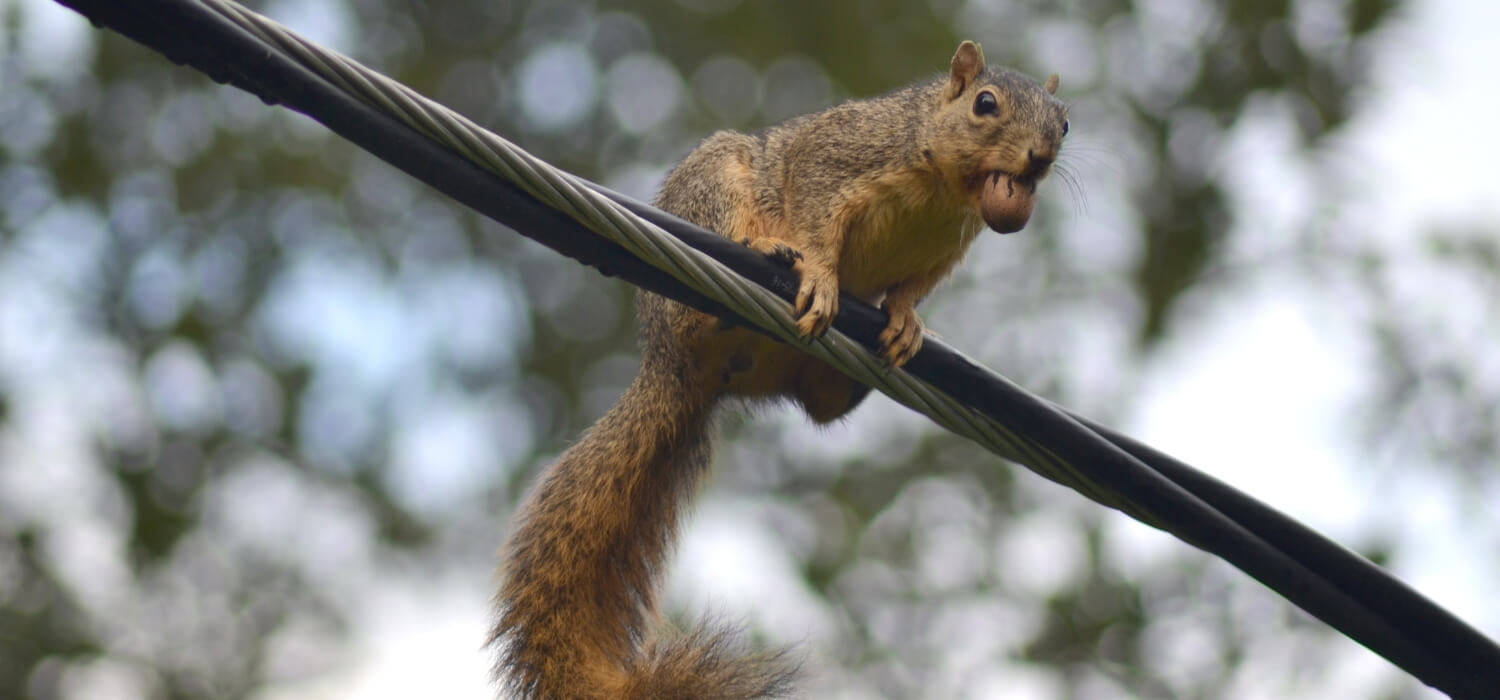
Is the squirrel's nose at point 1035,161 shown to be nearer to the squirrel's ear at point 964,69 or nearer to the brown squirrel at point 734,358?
the brown squirrel at point 734,358

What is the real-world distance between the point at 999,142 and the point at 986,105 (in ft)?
0.48

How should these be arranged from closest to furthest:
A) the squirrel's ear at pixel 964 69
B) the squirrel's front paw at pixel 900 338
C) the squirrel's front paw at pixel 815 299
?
1. the squirrel's front paw at pixel 815 299
2. the squirrel's front paw at pixel 900 338
3. the squirrel's ear at pixel 964 69

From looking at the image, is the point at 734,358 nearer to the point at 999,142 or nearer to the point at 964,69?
the point at 999,142

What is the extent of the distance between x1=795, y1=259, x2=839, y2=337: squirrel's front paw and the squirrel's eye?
497 mm

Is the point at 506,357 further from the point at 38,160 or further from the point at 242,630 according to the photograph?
the point at 38,160

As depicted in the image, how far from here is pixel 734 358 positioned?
270 cm

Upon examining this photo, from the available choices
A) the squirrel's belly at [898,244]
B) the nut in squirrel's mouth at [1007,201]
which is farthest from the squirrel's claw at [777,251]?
the nut in squirrel's mouth at [1007,201]

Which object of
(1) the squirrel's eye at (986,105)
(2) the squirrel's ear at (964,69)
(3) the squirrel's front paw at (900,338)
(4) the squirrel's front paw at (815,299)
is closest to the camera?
(4) the squirrel's front paw at (815,299)

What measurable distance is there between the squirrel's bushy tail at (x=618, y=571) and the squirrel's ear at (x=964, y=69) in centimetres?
87

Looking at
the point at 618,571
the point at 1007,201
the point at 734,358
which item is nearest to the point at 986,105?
the point at 1007,201

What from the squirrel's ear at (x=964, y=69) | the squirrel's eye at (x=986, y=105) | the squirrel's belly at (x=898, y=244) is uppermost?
the squirrel's ear at (x=964, y=69)

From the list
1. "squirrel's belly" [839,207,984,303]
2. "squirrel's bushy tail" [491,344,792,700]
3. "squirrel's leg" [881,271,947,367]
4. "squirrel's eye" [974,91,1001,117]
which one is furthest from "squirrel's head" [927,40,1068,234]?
"squirrel's bushy tail" [491,344,792,700]

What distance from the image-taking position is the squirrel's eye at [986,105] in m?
2.54

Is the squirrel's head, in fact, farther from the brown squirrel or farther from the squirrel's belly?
the squirrel's belly
